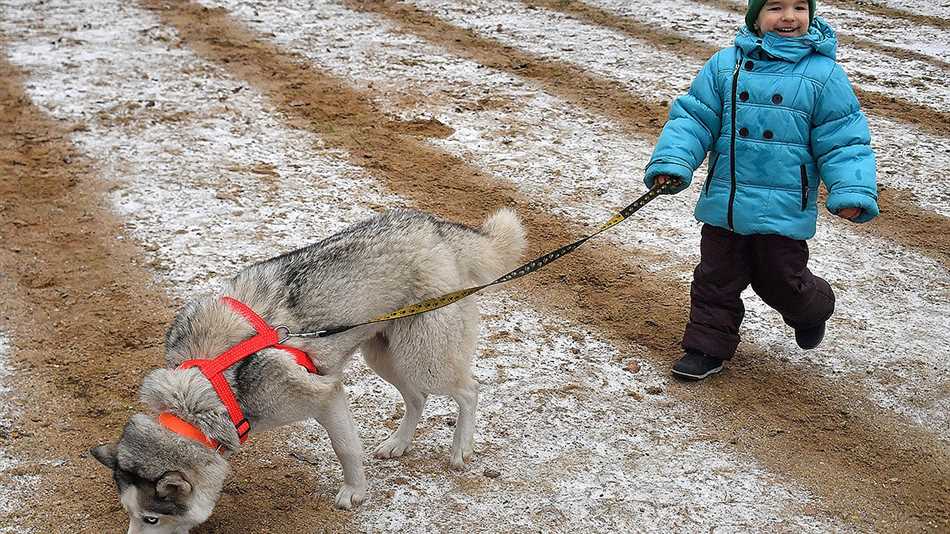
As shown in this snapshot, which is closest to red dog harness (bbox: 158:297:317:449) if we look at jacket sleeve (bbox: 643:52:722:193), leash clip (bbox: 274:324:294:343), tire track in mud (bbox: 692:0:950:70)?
leash clip (bbox: 274:324:294:343)

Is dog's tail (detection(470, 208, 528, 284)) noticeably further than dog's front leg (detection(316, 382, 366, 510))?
Yes

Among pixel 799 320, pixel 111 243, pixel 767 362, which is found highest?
pixel 799 320

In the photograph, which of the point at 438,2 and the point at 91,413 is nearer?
the point at 91,413

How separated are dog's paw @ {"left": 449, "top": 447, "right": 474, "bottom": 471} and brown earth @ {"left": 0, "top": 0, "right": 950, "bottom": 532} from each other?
2.02ft

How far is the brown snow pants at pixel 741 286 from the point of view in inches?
185

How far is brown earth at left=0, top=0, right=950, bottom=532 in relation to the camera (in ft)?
13.8

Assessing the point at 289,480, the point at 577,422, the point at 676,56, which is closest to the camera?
the point at 289,480

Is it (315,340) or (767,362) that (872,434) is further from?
(315,340)

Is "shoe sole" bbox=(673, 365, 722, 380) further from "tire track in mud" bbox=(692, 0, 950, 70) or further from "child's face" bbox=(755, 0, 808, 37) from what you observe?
"tire track in mud" bbox=(692, 0, 950, 70)

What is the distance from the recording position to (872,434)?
4.57m

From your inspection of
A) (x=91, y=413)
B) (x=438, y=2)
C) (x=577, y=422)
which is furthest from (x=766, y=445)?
(x=438, y=2)

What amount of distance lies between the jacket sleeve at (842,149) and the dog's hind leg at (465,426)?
76.2 inches

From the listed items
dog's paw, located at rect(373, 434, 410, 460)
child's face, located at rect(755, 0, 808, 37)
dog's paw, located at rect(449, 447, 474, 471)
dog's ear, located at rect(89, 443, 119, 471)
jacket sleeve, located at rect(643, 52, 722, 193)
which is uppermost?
child's face, located at rect(755, 0, 808, 37)

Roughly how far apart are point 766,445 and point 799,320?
0.80 metres
